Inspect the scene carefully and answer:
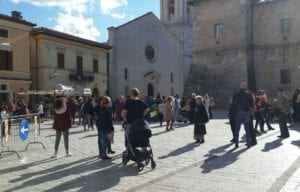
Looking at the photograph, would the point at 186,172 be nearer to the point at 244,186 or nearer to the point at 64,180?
the point at 244,186

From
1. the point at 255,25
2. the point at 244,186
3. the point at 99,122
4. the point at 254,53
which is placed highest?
the point at 255,25

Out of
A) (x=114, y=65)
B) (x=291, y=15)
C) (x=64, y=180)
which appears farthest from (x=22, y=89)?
(x=64, y=180)

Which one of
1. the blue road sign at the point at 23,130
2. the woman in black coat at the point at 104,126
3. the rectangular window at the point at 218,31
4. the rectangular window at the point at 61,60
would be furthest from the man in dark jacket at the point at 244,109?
the rectangular window at the point at 61,60

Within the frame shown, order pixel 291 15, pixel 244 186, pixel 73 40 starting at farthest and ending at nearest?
1. pixel 73 40
2. pixel 291 15
3. pixel 244 186

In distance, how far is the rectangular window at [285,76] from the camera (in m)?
34.3

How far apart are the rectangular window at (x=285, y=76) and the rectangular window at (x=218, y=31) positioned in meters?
5.78

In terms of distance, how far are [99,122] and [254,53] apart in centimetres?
2722

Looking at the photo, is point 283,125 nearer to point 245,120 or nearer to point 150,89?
point 245,120

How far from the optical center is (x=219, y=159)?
10.7 metres

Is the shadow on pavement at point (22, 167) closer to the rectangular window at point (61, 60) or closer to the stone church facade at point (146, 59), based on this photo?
the rectangular window at point (61, 60)

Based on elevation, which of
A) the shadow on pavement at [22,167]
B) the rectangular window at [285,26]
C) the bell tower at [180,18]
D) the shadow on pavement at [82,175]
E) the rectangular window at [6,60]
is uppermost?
the bell tower at [180,18]

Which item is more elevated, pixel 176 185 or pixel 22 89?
pixel 22 89

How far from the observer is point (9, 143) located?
13297 millimetres

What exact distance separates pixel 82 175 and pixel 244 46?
2875 centimetres
